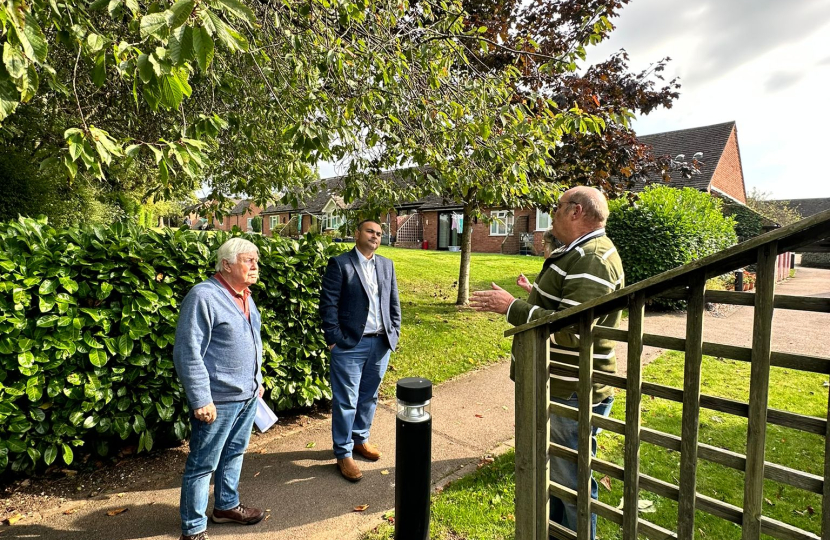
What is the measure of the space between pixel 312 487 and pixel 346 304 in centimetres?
155

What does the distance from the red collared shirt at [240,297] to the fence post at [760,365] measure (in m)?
2.75

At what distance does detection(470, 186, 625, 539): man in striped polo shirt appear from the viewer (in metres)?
2.36

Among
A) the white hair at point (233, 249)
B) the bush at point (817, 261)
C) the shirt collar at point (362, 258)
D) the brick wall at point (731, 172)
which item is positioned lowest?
the bush at point (817, 261)

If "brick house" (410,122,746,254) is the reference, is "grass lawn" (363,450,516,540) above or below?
below

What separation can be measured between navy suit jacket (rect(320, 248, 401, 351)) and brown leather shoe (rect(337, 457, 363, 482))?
3.21 ft

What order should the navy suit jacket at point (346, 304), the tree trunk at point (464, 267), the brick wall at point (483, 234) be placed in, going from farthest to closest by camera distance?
the brick wall at point (483, 234), the tree trunk at point (464, 267), the navy suit jacket at point (346, 304)

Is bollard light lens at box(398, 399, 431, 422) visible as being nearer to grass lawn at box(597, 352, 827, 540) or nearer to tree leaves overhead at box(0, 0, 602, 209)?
grass lawn at box(597, 352, 827, 540)

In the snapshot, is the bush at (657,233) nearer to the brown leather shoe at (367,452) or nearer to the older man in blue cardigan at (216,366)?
the brown leather shoe at (367,452)

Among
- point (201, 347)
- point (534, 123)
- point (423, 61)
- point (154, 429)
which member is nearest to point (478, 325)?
point (534, 123)

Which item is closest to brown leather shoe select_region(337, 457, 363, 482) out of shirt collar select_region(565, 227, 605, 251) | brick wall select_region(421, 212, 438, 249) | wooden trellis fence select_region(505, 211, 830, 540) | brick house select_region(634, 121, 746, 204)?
wooden trellis fence select_region(505, 211, 830, 540)

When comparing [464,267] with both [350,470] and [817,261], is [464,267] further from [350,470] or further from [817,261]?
[817,261]

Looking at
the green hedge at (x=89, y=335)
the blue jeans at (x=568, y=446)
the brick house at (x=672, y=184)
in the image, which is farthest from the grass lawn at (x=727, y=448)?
the brick house at (x=672, y=184)

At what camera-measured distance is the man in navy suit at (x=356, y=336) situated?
3.79 m

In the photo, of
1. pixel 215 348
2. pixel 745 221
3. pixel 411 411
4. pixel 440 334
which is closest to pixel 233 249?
pixel 215 348
